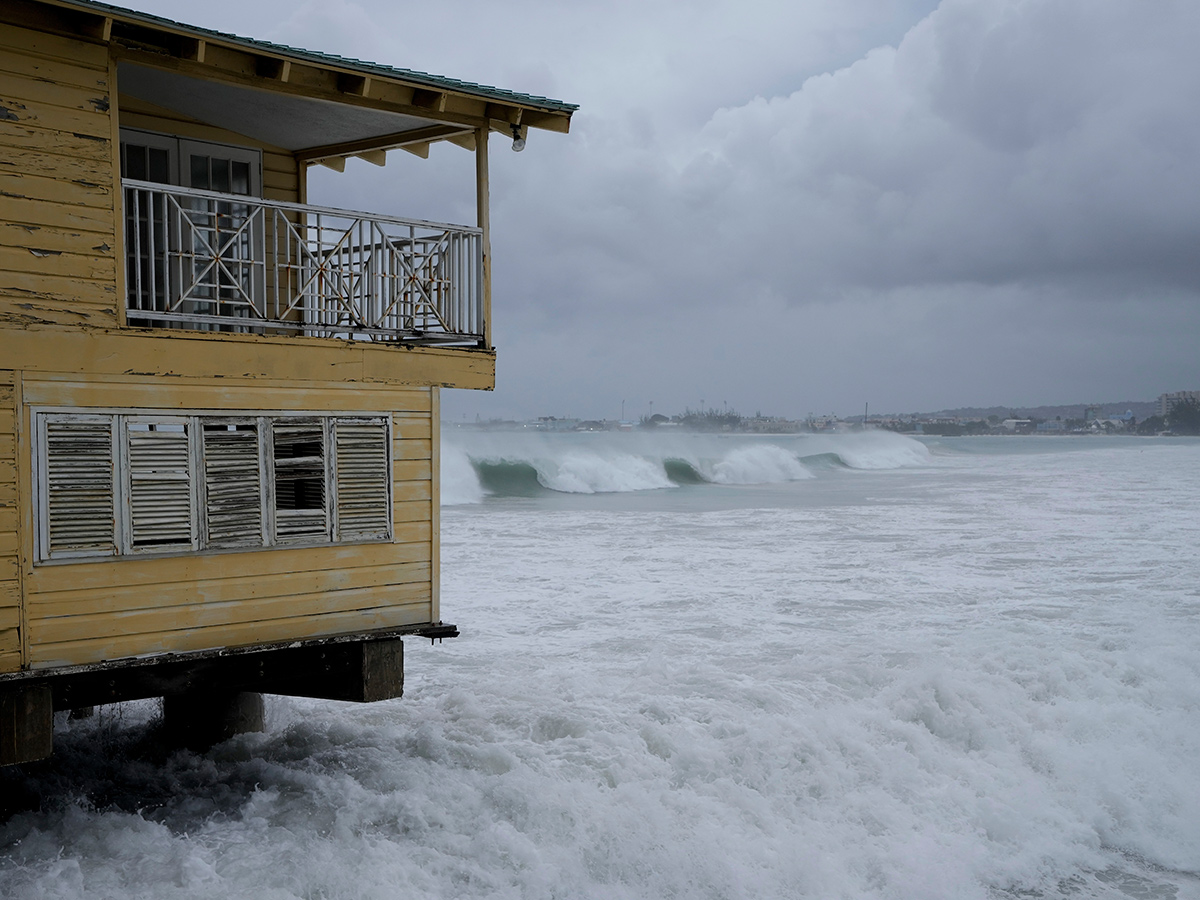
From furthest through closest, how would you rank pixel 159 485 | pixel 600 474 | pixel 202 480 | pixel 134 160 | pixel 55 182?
pixel 600 474 → pixel 134 160 → pixel 202 480 → pixel 159 485 → pixel 55 182

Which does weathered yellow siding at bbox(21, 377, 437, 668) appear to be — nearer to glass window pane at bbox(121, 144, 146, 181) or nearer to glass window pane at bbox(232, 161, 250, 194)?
glass window pane at bbox(121, 144, 146, 181)

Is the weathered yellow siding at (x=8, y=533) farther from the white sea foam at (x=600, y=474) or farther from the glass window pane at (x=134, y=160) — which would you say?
the white sea foam at (x=600, y=474)

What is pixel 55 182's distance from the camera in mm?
7699

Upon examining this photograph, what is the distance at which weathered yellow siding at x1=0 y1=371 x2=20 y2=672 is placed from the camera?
7.46 m

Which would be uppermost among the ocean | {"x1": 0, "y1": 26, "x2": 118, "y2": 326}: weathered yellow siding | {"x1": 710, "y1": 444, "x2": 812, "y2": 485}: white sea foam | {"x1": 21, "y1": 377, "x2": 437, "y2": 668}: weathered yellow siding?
{"x1": 0, "y1": 26, "x2": 118, "y2": 326}: weathered yellow siding

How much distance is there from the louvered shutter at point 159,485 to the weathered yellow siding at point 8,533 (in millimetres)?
808

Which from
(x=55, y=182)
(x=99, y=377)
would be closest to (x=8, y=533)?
(x=99, y=377)

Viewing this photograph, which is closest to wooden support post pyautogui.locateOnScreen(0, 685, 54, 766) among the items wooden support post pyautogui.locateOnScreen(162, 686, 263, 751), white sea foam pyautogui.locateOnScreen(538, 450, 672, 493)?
wooden support post pyautogui.locateOnScreen(162, 686, 263, 751)

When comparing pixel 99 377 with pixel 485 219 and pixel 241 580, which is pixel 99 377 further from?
pixel 485 219

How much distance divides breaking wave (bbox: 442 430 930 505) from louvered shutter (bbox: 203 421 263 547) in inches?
1432

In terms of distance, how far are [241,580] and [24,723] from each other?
6.23 ft

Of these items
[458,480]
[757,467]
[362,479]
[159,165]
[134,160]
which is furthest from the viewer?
[757,467]

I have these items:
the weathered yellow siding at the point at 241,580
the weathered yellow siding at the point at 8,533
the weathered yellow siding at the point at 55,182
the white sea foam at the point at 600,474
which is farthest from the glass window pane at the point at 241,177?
the white sea foam at the point at 600,474

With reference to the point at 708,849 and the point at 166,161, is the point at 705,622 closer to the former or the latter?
the point at 708,849
